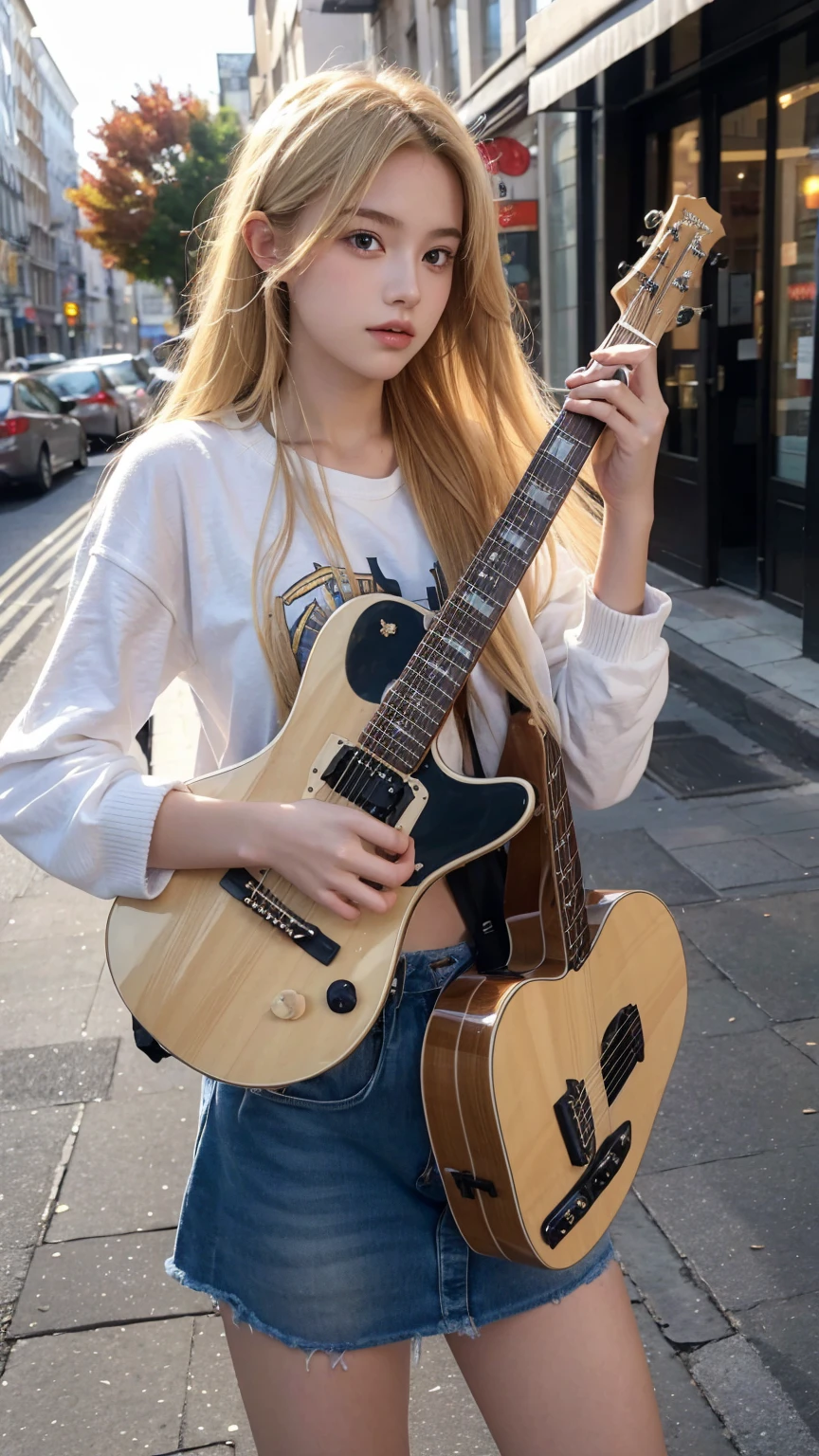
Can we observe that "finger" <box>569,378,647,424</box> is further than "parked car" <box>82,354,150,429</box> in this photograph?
No

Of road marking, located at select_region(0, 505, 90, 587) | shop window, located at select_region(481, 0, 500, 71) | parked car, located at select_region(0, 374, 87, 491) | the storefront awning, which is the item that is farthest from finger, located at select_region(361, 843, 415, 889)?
parked car, located at select_region(0, 374, 87, 491)

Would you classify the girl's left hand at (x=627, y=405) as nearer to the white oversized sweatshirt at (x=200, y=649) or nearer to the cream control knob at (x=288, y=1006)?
the white oversized sweatshirt at (x=200, y=649)

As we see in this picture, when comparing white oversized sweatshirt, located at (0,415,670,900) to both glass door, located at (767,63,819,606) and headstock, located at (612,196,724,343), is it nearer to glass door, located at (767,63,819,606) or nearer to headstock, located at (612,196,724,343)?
headstock, located at (612,196,724,343)

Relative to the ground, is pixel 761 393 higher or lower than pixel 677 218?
lower

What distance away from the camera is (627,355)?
58.0 inches

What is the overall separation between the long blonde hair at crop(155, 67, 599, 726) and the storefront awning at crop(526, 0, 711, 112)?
16.5 ft

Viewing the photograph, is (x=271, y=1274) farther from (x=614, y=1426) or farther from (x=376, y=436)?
(x=376, y=436)

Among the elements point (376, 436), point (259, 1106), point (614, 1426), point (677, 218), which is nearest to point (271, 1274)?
point (259, 1106)

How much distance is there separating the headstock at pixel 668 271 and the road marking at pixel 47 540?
10.1 m

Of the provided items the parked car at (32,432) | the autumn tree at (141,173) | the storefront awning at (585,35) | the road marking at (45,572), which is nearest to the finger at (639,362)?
the storefront awning at (585,35)

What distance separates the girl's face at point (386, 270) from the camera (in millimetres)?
1456

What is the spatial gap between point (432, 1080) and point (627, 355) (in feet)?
2.67

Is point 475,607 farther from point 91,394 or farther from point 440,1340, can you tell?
point 91,394

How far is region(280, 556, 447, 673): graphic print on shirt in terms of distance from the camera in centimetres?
148
